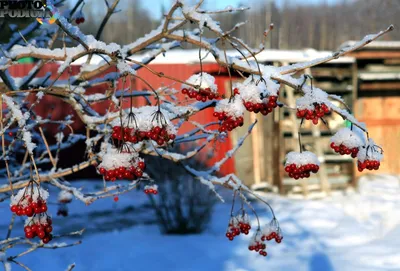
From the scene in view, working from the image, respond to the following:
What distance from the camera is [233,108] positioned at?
7.58 feet

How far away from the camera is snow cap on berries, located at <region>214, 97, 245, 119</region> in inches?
90.5

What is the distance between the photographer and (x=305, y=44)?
28516 mm

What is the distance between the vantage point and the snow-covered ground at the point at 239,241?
6.43 m

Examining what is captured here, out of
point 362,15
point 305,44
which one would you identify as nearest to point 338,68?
point 305,44

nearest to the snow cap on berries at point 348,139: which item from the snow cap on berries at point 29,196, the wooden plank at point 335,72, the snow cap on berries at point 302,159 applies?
the snow cap on berries at point 302,159

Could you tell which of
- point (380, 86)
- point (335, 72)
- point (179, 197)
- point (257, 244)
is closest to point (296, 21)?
point (380, 86)

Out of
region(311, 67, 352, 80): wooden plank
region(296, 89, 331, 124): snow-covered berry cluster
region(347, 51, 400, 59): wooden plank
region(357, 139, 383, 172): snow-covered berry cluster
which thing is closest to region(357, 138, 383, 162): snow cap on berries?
region(357, 139, 383, 172): snow-covered berry cluster

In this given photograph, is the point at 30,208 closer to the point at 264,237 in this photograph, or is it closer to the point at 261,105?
the point at 261,105

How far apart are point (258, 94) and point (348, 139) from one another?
0.58 metres

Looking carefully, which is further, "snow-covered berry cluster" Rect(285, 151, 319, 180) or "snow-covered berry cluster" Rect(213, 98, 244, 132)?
"snow-covered berry cluster" Rect(285, 151, 319, 180)

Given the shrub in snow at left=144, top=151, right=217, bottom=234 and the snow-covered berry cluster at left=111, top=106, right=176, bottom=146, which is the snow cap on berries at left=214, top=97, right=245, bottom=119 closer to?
the snow-covered berry cluster at left=111, top=106, right=176, bottom=146

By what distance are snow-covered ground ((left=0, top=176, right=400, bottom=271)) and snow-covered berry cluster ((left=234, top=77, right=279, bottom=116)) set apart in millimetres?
4225

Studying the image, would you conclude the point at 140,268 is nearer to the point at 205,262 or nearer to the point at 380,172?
the point at 205,262

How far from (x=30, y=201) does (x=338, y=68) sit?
9654 mm
